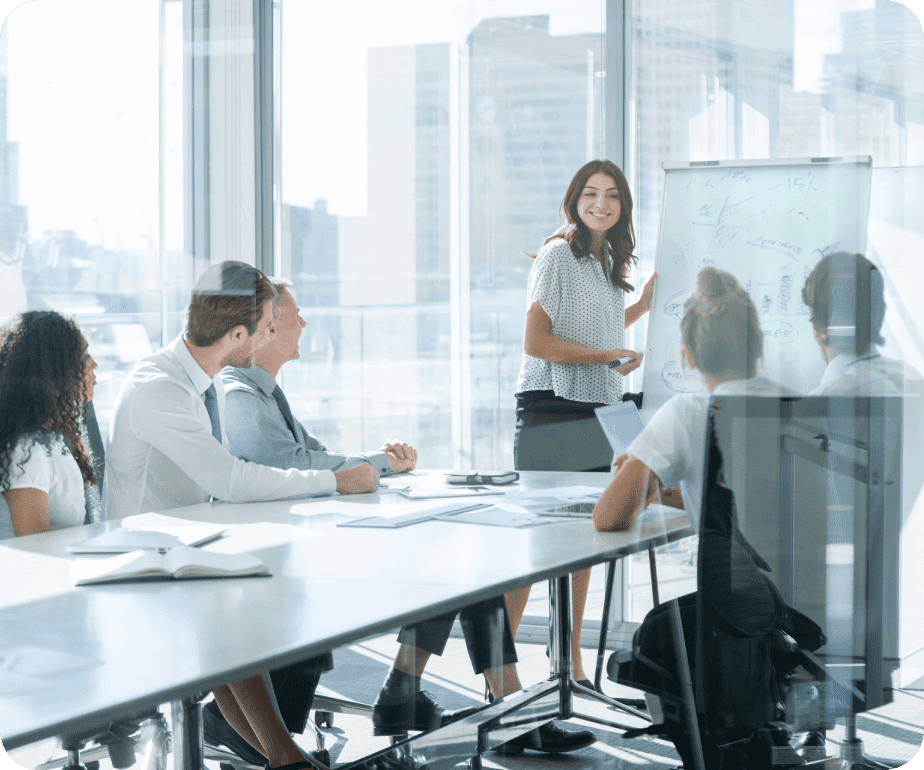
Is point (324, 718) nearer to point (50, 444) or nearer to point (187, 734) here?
point (187, 734)

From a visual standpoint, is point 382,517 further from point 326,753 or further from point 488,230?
point 488,230

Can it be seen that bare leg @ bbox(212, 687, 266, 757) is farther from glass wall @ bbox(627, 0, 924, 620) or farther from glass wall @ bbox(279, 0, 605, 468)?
glass wall @ bbox(279, 0, 605, 468)

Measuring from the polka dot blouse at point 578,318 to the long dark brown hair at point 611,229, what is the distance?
0.04 meters

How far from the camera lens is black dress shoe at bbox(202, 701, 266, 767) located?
1.52m

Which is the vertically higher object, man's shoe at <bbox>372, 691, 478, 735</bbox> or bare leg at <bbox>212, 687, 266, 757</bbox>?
bare leg at <bbox>212, 687, 266, 757</bbox>

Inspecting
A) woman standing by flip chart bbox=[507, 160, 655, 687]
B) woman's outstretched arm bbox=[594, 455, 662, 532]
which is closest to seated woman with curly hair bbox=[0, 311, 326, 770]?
woman's outstretched arm bbox=[594, 455, 662, 532]

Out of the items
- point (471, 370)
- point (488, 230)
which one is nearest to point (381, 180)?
point (488, 230)

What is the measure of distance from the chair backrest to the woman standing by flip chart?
789 mm

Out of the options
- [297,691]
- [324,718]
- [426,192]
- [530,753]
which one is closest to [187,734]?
[297,691]

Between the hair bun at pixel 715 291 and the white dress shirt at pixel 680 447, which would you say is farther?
the hair bun at pixel 715 291

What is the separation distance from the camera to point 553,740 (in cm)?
256

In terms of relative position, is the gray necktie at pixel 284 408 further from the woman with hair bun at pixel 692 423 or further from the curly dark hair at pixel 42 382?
the woman with hair bun at pixel 692 423

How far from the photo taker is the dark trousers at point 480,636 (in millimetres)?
1938

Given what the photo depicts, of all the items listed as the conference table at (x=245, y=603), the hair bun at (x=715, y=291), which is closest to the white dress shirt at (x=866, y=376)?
the hair bun at (x=715, y=291)
